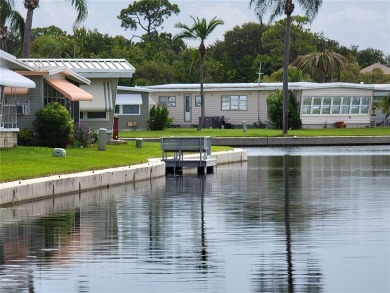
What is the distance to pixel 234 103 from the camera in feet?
300

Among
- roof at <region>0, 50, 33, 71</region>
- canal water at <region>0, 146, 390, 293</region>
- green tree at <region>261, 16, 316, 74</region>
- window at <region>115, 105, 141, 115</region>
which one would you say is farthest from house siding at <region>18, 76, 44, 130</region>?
green tree at <region>261, 16, 316, 74</region>

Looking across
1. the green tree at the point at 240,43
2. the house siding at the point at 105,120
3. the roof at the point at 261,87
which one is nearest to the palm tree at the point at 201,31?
the roof at the point at 261,87

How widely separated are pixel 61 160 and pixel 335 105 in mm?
56242

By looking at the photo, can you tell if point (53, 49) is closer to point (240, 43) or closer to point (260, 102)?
point (260, 102)

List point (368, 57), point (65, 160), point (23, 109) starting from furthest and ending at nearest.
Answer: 1. point (368, 57)
2. point (23, 109)
3. point (65, 160)

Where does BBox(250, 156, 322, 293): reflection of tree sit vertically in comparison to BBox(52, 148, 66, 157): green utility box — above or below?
below

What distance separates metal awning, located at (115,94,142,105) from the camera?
267 ft

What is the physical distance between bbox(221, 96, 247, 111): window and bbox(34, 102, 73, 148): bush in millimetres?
45492

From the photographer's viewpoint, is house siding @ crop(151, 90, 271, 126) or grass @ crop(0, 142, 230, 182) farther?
house siding @ crop(151, 90, 271, 126)

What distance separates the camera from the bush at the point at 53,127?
150 ft

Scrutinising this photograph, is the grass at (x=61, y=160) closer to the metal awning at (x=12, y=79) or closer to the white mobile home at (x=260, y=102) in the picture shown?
the metal awning at (x=12, y=79)

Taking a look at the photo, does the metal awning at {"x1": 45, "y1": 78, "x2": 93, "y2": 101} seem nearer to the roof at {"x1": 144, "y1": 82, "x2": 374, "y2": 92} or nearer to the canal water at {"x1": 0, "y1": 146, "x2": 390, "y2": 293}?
the canal water at {"x1": 0, "y1": 146, "x2": 390, "y2": 293}

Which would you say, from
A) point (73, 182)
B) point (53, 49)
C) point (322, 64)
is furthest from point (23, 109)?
point (322, 64)

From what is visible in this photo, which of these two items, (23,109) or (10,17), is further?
(10,17)
